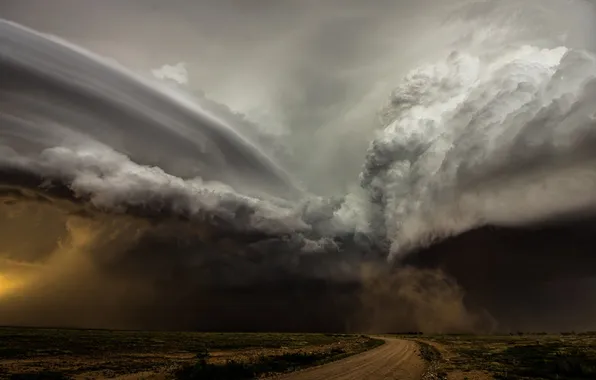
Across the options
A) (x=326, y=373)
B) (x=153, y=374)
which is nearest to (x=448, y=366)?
(x=326, y=373)

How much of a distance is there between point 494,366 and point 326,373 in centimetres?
2673

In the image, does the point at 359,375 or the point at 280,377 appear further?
the point at 359,375

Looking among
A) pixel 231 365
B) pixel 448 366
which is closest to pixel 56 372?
pixel 231 365

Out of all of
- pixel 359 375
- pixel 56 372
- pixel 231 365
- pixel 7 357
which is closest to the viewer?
pixel 359 375

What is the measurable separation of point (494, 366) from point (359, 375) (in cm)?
2386

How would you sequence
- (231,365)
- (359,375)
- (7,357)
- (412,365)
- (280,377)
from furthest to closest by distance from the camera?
(7,357)
(412,365)
(231,365)
(359,375)
(280,377)

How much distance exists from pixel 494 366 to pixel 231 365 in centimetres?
3662

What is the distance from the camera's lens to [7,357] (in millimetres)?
76688

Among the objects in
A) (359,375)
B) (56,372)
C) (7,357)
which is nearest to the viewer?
(359,375)

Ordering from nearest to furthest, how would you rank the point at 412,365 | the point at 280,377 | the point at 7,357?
the point at 280,377 → the point at 412,365 → the point at 7,357

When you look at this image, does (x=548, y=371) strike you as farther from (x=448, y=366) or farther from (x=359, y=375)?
(x=359, y=375)

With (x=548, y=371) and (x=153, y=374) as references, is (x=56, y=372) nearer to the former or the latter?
(x=153, y=374)

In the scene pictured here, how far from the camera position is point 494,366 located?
59.3 m

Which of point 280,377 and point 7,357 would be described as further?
point 7,357
